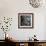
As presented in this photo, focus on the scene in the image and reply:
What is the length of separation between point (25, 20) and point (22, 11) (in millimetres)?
337

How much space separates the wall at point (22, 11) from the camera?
496cm

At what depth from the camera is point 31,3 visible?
16.5 feet

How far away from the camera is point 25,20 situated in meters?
5.03

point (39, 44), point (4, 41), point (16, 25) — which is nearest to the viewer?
point (39, 44)

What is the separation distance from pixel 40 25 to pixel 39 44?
0.99m

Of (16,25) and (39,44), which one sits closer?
(39,44)

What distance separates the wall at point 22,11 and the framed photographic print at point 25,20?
0.11 metres

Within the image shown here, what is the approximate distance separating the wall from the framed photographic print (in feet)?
0.35

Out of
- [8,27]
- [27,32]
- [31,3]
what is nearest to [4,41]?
[8,27]

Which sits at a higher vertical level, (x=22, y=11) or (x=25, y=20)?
(x=22, y=11)

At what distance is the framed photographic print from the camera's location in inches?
196

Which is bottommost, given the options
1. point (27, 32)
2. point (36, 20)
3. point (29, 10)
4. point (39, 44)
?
point (39, 44)

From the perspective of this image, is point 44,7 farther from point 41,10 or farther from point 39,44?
point 39,44

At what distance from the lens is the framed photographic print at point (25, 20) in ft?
16.4
